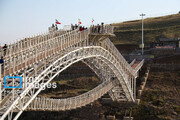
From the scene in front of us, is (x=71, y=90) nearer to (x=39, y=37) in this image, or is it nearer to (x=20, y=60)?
(x=39, y=37)

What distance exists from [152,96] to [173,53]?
69.6 feet

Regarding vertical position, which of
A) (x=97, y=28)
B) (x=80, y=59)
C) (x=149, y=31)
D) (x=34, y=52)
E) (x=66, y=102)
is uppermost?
(x=97, y=28)

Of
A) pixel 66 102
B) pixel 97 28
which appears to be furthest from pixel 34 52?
pixel 66 102

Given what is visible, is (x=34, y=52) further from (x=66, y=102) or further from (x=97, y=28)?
(x=66, y=102)

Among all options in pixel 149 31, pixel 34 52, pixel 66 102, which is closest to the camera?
pixel 34 52

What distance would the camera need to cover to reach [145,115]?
49.5 metres

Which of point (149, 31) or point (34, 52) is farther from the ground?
point (149, 31)

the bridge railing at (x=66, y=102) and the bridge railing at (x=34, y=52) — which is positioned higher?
the bridge railing at (x=34, y=52)

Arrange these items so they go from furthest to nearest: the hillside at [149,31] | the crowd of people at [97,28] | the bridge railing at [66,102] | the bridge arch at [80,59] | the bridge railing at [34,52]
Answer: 1. the hillside at [149,31]
2. the crowd of people at [97,28]
3. the bridge railing at [66,102]
4. the bridge arch at [80,59]
5. the bridge railing at [34,52]

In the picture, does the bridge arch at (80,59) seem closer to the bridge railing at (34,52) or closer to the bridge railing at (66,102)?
the bridge railing at (34,52)

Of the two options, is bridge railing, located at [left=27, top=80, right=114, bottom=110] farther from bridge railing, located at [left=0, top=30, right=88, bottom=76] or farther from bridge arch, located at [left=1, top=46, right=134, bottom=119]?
bridge railing, located at [left=0, top=30, right=88, bottom=76]

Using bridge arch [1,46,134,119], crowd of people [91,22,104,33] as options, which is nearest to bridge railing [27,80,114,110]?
bridge arch [1,46,134,119]

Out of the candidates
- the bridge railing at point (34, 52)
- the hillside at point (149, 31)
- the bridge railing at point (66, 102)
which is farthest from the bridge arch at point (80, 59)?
the hillside at point (149, 31)

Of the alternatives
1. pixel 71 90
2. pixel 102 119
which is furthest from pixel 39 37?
pixel 71 90
